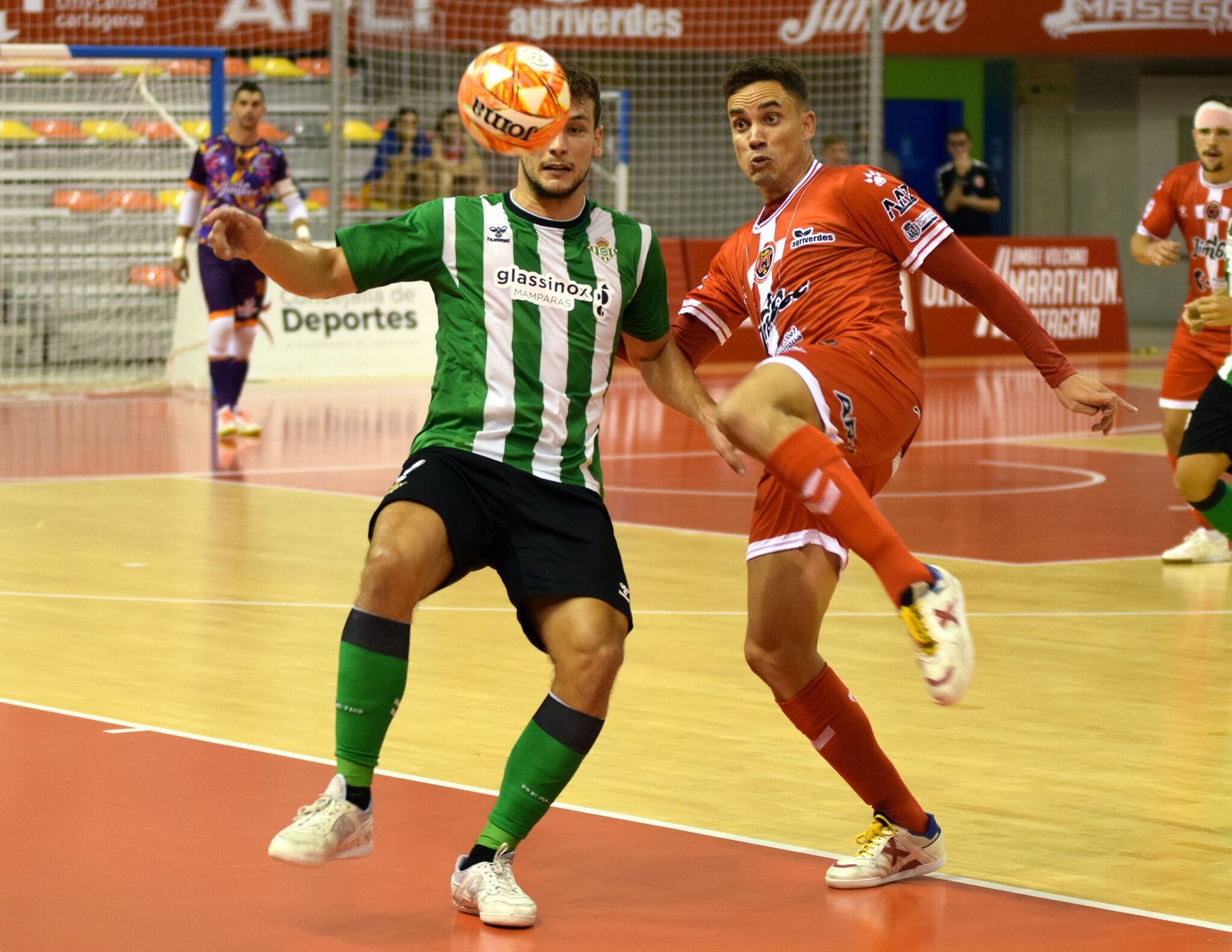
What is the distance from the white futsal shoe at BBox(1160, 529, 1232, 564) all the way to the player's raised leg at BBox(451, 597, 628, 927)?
554 cm

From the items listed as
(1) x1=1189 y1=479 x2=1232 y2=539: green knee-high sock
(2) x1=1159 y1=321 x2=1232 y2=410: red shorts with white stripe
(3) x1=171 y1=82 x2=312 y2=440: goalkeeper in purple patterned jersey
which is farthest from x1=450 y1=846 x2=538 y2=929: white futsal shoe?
(3) x1=171 y1=82 x2=312 y2=440: goalkeeper in purple patterned jersey

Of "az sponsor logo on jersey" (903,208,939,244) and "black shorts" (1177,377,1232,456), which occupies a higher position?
"az sponsor logo on jersey" (903,208,939,244)

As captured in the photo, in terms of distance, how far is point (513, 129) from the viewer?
444cm

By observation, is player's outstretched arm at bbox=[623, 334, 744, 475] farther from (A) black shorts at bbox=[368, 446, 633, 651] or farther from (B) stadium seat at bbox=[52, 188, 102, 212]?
(B) stadium seat at bbox=[52, 188, 102, 212]

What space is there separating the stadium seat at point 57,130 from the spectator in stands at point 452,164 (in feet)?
11.3

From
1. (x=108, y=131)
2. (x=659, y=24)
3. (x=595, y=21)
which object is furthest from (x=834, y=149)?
(x=108, y=131)

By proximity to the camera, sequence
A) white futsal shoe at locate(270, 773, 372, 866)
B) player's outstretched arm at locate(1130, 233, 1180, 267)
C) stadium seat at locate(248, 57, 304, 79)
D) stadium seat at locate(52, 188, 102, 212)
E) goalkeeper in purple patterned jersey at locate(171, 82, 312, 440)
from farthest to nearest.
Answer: stadium seat at locate(248, 57, 304, 79) → stadium seat at locate(52, 188, 102, 212) → goalkeeper in purple patterned jersey at locate(171, 82, 312, 440) → player's outstretched arm at locate(1130, 233, 1180, 267) → white futsal shoe at locate(270, 773, 372, 866)

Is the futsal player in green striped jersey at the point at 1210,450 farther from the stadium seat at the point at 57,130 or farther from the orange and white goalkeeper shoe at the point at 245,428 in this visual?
the stadium seat at the point at 57,130

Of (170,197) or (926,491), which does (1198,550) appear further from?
(170,197)

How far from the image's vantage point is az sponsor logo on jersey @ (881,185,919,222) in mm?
4934

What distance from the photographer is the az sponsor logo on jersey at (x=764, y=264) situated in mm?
5066

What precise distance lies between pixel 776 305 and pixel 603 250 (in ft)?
1.90

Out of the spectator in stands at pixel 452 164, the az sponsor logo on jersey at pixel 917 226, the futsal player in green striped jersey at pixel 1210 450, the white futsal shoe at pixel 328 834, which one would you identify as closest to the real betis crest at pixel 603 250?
the az sponsor logo on jersey at pixel 917 226

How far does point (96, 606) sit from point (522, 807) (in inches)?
166
